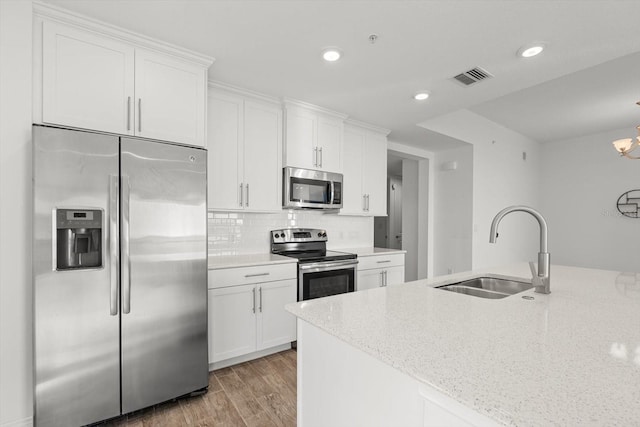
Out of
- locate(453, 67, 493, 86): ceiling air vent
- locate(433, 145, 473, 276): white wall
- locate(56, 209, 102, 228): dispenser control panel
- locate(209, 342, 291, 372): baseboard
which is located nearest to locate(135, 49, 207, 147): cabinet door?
locate(56, 209, 102, 228): dispenser control panel

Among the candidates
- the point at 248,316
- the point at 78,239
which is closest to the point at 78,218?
the point at 78,239

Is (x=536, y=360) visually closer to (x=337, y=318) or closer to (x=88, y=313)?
Result: (x=337, y=318)

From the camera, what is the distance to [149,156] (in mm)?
1920

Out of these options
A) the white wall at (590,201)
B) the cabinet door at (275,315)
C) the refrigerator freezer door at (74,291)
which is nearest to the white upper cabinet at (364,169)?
the cabinet door at (275,315)

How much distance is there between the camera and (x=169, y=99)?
7.11 ft

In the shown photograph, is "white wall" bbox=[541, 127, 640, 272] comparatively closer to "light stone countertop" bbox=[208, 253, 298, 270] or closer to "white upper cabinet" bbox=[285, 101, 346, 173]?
"white upper cabinet" bbox=[285, 101, 346, 173]

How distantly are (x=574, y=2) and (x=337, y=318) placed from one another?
2202 mm

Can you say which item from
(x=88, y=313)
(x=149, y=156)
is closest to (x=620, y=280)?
(x=149, y=156)

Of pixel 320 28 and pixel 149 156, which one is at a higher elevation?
pixel 320 28

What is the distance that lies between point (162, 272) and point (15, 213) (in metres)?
0.84

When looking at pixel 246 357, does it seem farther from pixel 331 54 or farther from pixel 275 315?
pixel 331 54

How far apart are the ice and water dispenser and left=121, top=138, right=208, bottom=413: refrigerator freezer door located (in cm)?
13

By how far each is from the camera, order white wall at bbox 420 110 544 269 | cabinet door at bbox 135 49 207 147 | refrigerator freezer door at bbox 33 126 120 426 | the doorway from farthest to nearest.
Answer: the doorway → white wall at bbox 420 110 544 269 → cabinet door at bbox 135 49 207 147 → refrigerator freezer door at bbox 33 126 120 426

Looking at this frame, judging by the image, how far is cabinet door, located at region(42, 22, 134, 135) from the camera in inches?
70.1
